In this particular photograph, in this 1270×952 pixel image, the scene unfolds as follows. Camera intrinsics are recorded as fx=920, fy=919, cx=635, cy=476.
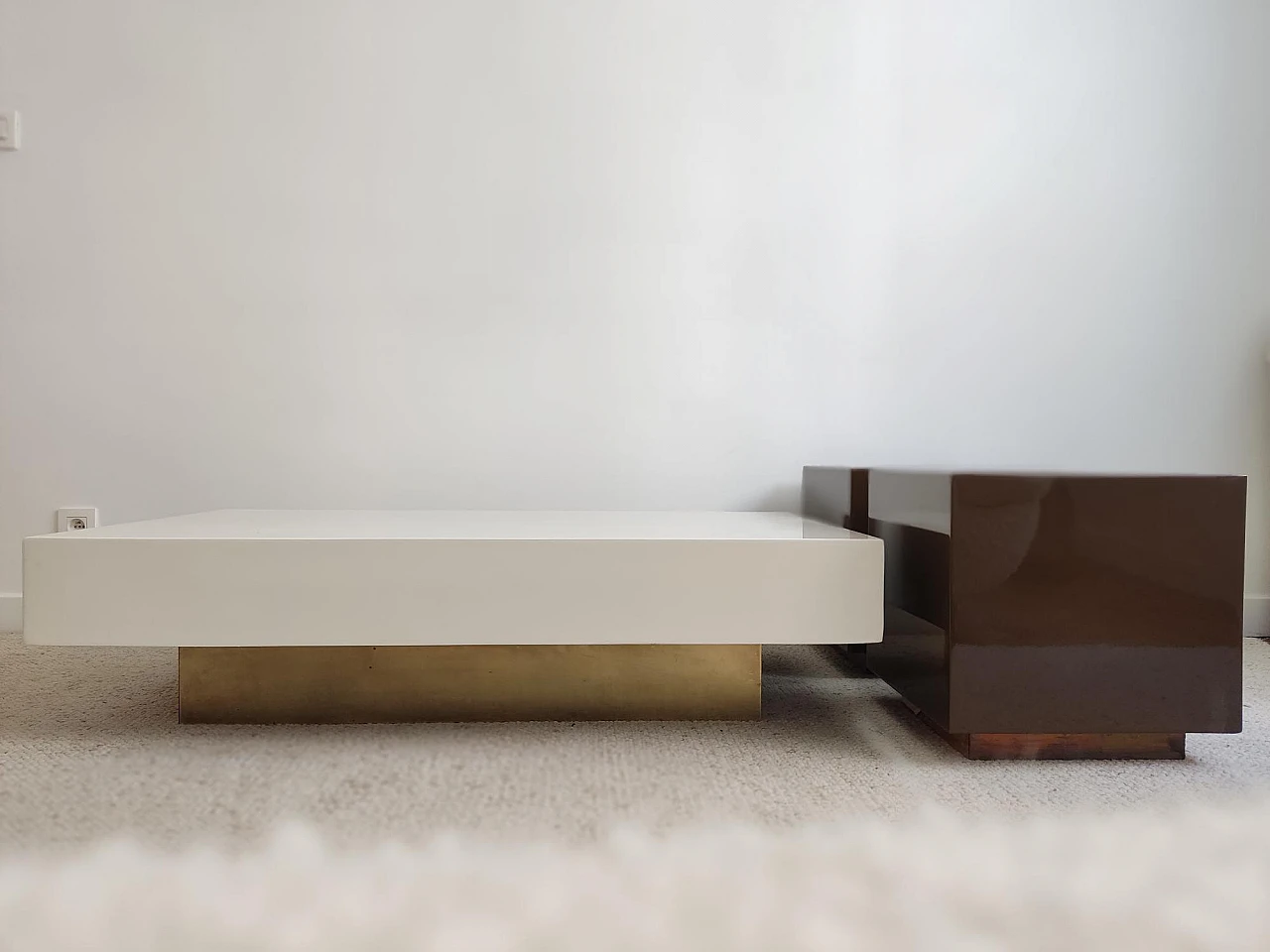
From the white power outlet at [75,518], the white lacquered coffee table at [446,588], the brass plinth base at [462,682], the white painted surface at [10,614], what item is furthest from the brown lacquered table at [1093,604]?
the white painted surface at [10,614]

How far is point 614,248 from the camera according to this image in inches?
93.4

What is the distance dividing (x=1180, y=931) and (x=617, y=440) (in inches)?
67.3

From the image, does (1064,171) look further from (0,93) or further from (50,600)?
(0,93)

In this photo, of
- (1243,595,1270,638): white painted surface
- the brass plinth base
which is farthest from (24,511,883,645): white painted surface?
(1243,595,1270,638): white painted surface

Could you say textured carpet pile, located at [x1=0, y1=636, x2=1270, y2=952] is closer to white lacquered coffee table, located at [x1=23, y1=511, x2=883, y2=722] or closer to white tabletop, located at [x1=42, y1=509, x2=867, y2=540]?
white lacquered coffee table, located at [x1=23, y1=511, x2=883, y2=722]

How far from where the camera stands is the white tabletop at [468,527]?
1.44 metres

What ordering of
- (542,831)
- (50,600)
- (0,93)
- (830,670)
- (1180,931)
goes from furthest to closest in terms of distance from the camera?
(0,93) → (830,670) → (50,600) → (542,831) → (1180,931)

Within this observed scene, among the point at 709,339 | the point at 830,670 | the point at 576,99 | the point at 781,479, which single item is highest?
the point at 576,99

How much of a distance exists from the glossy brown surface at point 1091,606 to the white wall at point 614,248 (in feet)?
3.57

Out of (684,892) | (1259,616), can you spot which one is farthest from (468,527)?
(1259,616)

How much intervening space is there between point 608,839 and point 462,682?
1.83ft

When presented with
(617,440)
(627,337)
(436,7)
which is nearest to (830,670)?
(617,440)

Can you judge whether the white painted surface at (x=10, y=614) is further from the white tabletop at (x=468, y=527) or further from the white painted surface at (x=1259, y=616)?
the white painted surface at (x=1259, y=616)

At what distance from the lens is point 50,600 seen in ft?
4.46
